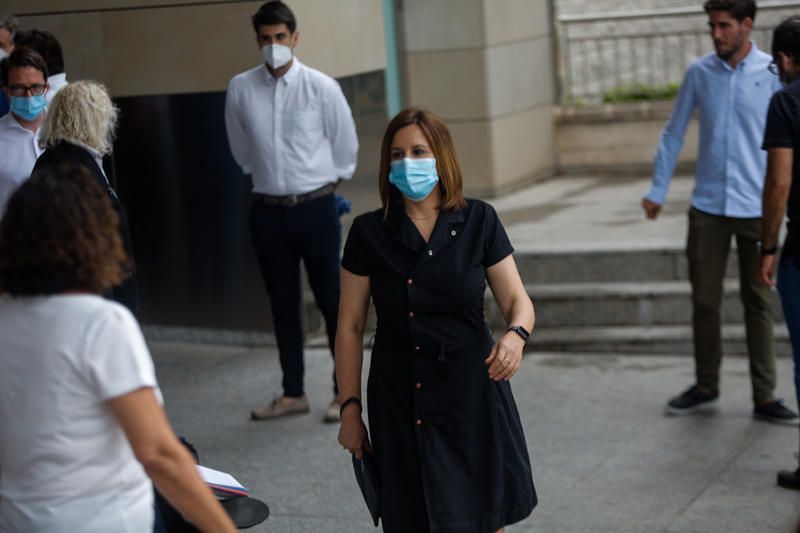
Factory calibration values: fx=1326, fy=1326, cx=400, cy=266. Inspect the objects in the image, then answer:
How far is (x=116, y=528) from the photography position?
2.81 m

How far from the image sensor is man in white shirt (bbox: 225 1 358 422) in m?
6.90

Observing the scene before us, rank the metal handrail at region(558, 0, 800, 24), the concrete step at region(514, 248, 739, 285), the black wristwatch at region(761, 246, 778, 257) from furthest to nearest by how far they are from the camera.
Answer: the metal handrail at region(558, 0, 800, 24) → the concrete step at region(514, 248, 739, 285) → the black wristwatch at region(761, 246, 778, 257)

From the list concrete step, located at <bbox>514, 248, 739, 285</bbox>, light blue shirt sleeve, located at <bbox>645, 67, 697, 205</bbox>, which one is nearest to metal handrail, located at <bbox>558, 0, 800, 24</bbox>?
concrete step, located at <bbox>514, 248, 739, 285</bbox>

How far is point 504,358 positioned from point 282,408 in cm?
344

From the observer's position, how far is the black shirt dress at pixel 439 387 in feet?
13.1

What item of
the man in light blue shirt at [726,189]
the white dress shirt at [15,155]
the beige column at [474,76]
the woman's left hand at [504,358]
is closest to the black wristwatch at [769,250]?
the man in light blue shirt at [726,189]

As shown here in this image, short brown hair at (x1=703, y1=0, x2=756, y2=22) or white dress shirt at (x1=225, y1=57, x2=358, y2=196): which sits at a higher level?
short brown hair at (x1=703, y1=0, x2=756, y2=22)

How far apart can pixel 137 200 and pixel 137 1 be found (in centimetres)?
136

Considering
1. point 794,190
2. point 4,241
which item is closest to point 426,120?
point 4,241

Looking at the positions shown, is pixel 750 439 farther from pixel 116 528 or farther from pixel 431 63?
pixel 431 63

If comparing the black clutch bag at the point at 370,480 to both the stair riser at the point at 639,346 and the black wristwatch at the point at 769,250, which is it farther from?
the stair riser at the point at 639,346

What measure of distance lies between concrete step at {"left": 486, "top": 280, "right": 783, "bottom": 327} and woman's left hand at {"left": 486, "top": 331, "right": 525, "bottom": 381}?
15.5ft

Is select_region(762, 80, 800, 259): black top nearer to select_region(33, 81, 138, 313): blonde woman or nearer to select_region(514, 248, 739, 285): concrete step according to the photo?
select_region(33, 81, 138, 313): blonde woman

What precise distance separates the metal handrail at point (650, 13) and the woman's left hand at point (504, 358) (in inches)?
348
